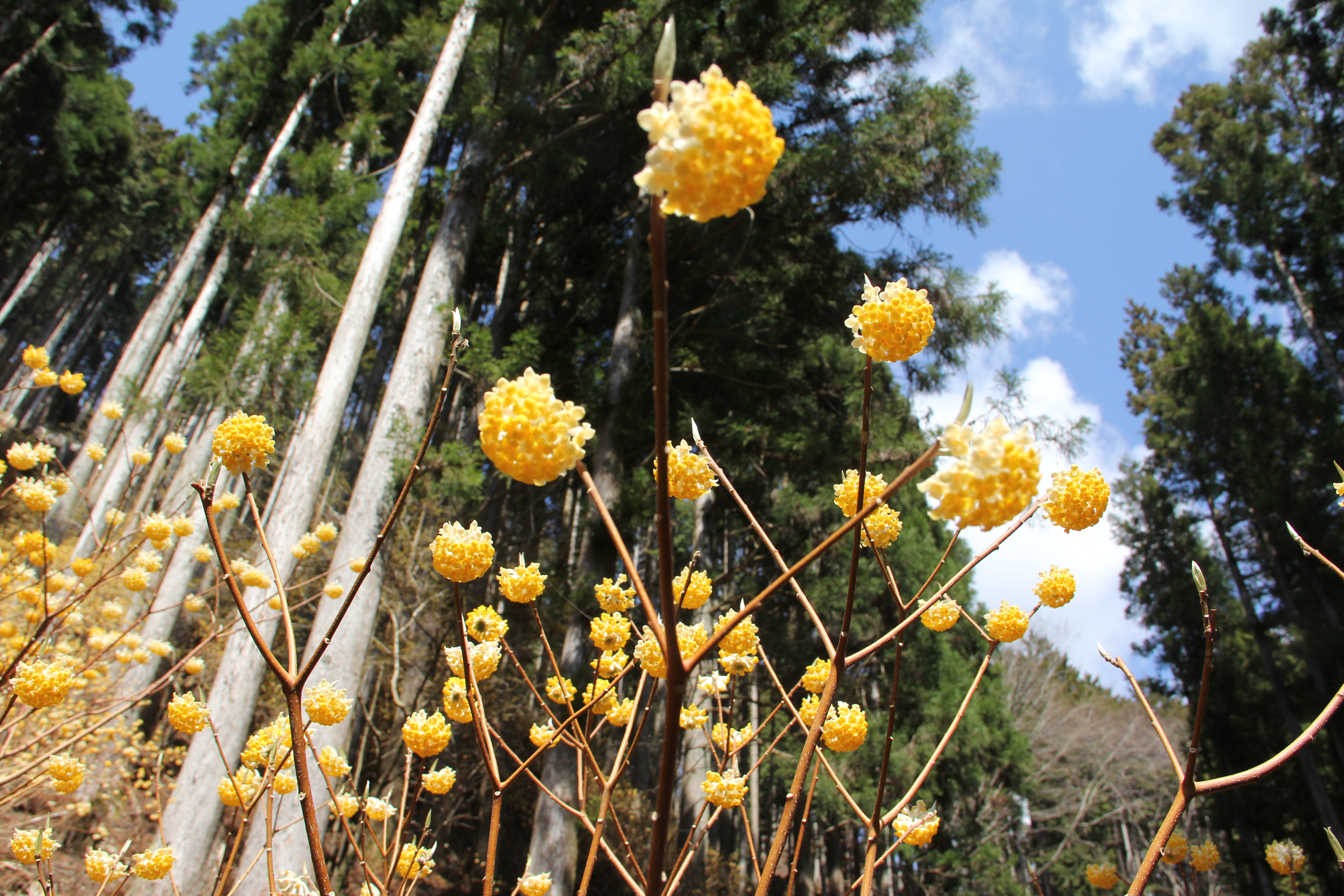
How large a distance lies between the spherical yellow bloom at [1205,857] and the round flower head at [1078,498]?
1698mm

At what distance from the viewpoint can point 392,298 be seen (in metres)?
9.66

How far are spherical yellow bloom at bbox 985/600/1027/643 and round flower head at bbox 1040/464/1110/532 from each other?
420mm

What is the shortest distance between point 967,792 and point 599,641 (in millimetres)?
10266

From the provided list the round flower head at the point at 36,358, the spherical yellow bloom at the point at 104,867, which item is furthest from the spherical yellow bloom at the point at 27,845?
the round flower head at the point at 36,358

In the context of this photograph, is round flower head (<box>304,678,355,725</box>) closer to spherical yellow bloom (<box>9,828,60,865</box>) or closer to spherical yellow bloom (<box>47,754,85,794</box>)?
spherical yellow bloom (<box>9,828,60,865</box>)

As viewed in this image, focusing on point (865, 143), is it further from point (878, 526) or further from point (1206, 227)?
point (1206, 227)

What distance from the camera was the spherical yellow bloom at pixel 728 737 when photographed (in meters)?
1.36

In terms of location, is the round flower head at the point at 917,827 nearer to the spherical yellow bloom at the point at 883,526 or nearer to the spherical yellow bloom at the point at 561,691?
the spherical yellow bloom at the point at 883,526

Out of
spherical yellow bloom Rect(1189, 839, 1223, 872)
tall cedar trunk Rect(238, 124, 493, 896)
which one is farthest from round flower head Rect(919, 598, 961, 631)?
tall cedar trunk Rect(238, 124, 493, 896)

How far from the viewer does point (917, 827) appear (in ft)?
3.89

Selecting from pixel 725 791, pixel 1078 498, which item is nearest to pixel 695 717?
pixel 725 791

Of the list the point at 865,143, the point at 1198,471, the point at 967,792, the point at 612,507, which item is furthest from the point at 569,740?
the point at 1198,471

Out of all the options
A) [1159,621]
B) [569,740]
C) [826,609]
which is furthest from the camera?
[1159,621]

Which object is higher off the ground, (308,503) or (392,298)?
(392,298)
